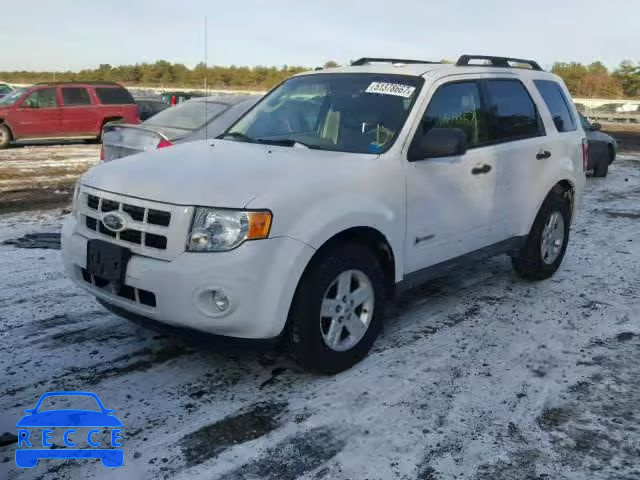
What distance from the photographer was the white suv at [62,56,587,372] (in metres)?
3.31

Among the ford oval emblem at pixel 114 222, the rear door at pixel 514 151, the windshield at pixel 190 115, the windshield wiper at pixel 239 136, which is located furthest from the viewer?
the windshield at pixel 190 115

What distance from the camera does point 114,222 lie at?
11.7ft

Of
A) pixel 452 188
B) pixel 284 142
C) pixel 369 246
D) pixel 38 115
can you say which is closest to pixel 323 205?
pixel 369 246

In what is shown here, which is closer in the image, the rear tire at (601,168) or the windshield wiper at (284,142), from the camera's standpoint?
the windshield wiper at (284,142)

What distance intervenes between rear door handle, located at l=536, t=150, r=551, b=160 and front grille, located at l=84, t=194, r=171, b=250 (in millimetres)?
3469

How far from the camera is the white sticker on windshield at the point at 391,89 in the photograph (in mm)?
4414

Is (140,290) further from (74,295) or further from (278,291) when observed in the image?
(74,295)

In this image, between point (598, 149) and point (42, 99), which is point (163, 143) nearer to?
point (598, 149)

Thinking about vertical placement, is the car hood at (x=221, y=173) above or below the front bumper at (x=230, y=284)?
above

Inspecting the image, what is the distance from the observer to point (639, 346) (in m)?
4.45

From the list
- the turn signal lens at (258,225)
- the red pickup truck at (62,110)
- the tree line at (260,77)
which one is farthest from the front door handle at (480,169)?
the tree line at (260,77)

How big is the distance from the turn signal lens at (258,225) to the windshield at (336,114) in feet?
3.55

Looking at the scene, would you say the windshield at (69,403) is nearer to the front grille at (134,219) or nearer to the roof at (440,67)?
the front grille at (134,219)

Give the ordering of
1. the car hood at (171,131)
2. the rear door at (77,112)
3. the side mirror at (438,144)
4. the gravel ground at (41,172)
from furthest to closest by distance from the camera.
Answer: the rear door at (77,112)
the gravel ground at (41,172)
the car hood at (171,131)
the side mirror at (438,144)
